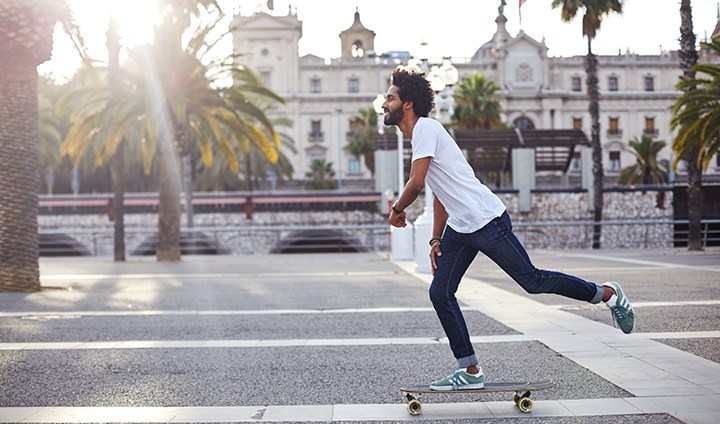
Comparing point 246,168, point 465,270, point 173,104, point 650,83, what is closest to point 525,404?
point 465,270

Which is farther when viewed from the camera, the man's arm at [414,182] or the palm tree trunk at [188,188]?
the palm tree trunk at [188,188]

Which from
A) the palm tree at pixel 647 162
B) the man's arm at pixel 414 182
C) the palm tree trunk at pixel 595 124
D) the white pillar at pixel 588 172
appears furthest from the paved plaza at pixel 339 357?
the palm tree at pixel 647 162

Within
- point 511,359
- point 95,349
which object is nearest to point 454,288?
point 511,359

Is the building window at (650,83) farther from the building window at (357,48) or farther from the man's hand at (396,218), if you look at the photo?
the man's hand at (396,218)

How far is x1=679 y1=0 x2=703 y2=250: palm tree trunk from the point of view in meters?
26.8

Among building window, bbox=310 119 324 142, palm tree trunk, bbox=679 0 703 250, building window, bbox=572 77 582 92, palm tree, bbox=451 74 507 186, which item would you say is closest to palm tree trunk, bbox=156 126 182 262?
palm tree trunk, bbox=679 0 703 250

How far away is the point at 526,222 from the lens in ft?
138

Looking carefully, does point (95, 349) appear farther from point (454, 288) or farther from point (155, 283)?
point (155, 283)

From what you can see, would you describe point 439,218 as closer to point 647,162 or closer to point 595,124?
point 595,124

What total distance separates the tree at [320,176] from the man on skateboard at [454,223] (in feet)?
211

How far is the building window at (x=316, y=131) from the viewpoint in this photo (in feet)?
270

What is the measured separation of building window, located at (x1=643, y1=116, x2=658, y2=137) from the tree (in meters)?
32.6

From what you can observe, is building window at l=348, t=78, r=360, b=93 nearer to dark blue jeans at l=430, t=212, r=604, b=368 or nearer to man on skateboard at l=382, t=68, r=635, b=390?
man on skateboard at l=382, t=68, r=635, b=390

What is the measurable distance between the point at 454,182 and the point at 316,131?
78424 mm
